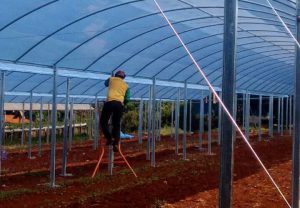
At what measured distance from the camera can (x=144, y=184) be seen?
27.4 feet

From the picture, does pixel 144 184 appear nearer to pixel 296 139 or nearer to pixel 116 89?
pixel 116 89

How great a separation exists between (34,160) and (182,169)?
4.26 meters

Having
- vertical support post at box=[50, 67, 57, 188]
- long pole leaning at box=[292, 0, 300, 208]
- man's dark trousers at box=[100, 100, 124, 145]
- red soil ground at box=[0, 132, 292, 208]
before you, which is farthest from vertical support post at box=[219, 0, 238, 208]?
vertical support post at box=[50, 67, 57, 188]

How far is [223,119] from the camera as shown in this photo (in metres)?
3.26

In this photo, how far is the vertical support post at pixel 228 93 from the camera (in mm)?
3203

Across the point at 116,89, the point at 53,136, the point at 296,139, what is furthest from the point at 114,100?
the point at 296,139

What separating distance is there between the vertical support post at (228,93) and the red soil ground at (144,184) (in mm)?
3126

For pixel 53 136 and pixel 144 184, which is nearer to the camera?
pixel 144 184

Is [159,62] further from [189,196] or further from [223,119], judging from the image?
[223,119]

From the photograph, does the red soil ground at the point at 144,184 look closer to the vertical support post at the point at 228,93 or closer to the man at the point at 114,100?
the man at the point at 114,100

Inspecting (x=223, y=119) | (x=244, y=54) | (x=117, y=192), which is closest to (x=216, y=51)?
(x=244, y=54)

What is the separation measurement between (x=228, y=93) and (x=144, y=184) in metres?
5.36

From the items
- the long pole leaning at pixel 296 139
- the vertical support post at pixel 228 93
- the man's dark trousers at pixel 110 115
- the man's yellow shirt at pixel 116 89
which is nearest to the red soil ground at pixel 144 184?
the man's dark trousers at pixel 110 115

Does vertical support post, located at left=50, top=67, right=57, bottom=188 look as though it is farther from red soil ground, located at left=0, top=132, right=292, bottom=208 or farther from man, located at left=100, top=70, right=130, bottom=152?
man, located at left=100, top=70, right=130, bottom=152
